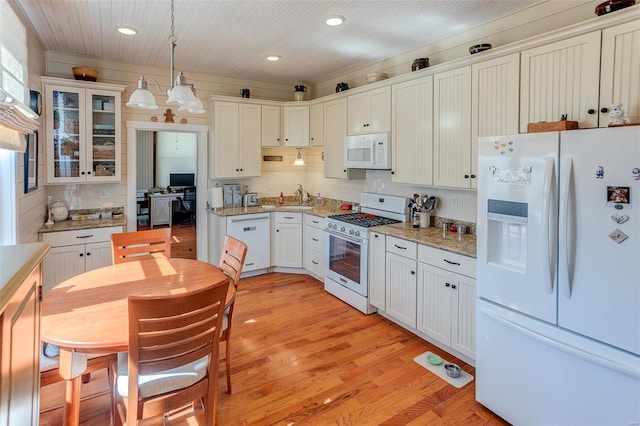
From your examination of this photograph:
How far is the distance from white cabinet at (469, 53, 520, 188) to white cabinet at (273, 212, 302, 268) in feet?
8.36

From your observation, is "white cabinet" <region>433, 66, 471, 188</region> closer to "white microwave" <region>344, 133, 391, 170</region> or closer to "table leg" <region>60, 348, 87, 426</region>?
"white microwave" <region>344, 133, 391, 170</region>

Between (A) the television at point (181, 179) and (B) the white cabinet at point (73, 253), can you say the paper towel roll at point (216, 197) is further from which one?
(A) the television at point (181, 179)

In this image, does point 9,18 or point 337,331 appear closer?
point 9,18

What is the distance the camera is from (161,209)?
8.15 metres

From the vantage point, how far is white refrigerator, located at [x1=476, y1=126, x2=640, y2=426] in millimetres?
1603

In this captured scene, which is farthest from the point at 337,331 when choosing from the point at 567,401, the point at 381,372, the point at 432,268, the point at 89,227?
the point at 89,227

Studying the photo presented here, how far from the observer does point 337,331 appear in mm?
3281

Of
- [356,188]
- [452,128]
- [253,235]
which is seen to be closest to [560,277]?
[452,128]

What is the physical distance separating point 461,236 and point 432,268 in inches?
18.6

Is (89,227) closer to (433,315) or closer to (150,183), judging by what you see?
(433,315)

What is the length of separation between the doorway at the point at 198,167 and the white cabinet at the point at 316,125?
1464 millimetres

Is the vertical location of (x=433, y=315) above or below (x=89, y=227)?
below

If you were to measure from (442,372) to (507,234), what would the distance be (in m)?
1.21

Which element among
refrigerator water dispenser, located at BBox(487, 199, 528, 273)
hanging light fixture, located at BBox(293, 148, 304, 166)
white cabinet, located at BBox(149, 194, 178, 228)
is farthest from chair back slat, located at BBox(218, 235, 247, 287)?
white cabinet, located at BBox(149, 194, 178, 228)
